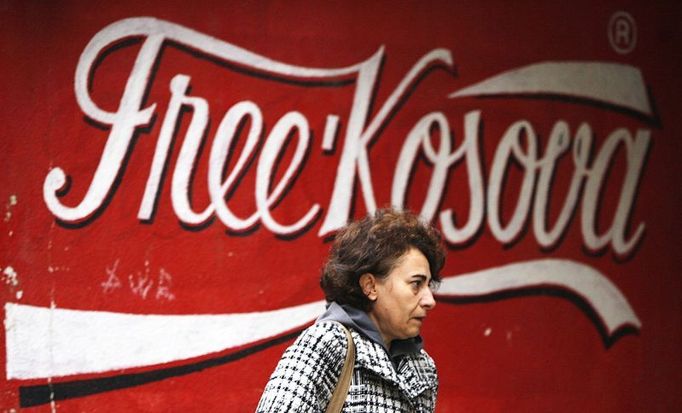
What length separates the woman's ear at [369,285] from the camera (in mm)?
4148

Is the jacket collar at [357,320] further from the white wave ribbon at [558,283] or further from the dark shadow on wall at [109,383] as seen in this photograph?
the white wave ribbon at [558,283]

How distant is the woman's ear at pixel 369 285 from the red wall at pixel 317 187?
193 centimetres

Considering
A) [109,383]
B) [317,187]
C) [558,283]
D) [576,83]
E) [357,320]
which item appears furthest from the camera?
[576,83]

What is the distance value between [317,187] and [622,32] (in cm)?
232

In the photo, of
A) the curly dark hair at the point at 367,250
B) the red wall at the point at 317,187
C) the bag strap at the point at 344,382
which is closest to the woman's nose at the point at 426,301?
the curly dark hair at the point at 367,250

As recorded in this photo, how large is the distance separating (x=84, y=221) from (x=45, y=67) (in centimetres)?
73

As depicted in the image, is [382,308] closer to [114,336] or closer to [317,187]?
[114,336]

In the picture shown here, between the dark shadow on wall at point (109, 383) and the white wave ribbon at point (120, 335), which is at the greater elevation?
the white wave ribbon at point (120, 335)

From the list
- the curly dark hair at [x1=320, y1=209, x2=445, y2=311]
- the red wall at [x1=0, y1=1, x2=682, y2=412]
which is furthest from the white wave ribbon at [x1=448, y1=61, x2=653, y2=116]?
the curly dark hair at [x1=320, y1=209, x2=445, y2=311]

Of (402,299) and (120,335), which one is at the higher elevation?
(402,299)

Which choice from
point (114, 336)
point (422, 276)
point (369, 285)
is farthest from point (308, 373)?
point (114, 336)

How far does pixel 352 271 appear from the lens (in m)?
4.12

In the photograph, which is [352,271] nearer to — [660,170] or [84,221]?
[84,221]

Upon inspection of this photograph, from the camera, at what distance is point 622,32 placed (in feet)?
24.1
